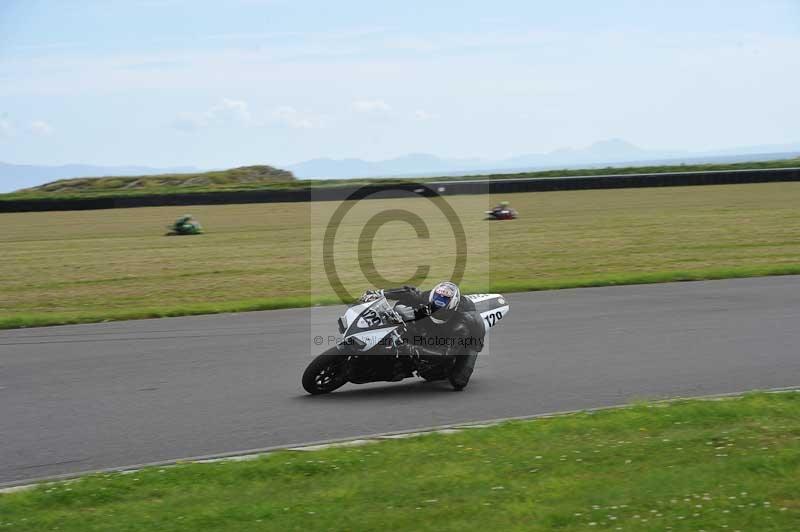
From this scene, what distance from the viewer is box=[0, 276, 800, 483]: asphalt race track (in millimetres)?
7965

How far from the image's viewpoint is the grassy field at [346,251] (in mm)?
17625

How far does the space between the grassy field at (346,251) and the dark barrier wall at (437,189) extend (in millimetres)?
2308

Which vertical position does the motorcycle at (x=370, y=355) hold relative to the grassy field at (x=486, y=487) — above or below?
above

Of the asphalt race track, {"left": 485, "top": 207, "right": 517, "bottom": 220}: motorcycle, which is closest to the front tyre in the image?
the asphalt race track

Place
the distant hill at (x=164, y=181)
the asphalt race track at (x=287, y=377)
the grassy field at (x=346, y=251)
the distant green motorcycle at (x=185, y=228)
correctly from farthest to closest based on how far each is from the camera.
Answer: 1. the distant hill at (x=164, y=181)
2. the distant green motorcycle at (x=185, y=228)
3. the grassy field at (x=346, y=251)
4. the asphalt race track at (x=287, y=377)

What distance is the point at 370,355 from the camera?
9.03m

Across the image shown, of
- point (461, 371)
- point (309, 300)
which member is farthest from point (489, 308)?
point (309, 300)

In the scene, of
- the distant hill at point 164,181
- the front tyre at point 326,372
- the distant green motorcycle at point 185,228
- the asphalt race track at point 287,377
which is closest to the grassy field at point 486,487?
the asphalt race track at point 287,377

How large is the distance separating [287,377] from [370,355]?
4.88ft

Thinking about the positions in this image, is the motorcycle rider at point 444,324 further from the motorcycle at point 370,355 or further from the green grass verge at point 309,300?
the green grass verge at point 309,300

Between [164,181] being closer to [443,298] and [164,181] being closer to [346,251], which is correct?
[346,251]

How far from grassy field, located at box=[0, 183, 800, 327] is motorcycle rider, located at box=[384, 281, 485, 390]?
260 inches

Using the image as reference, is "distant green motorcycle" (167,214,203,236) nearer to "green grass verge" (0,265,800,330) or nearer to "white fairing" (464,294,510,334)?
"green grass verge" (0,265,800,330)

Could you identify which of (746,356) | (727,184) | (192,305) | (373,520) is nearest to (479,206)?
(727,184)
